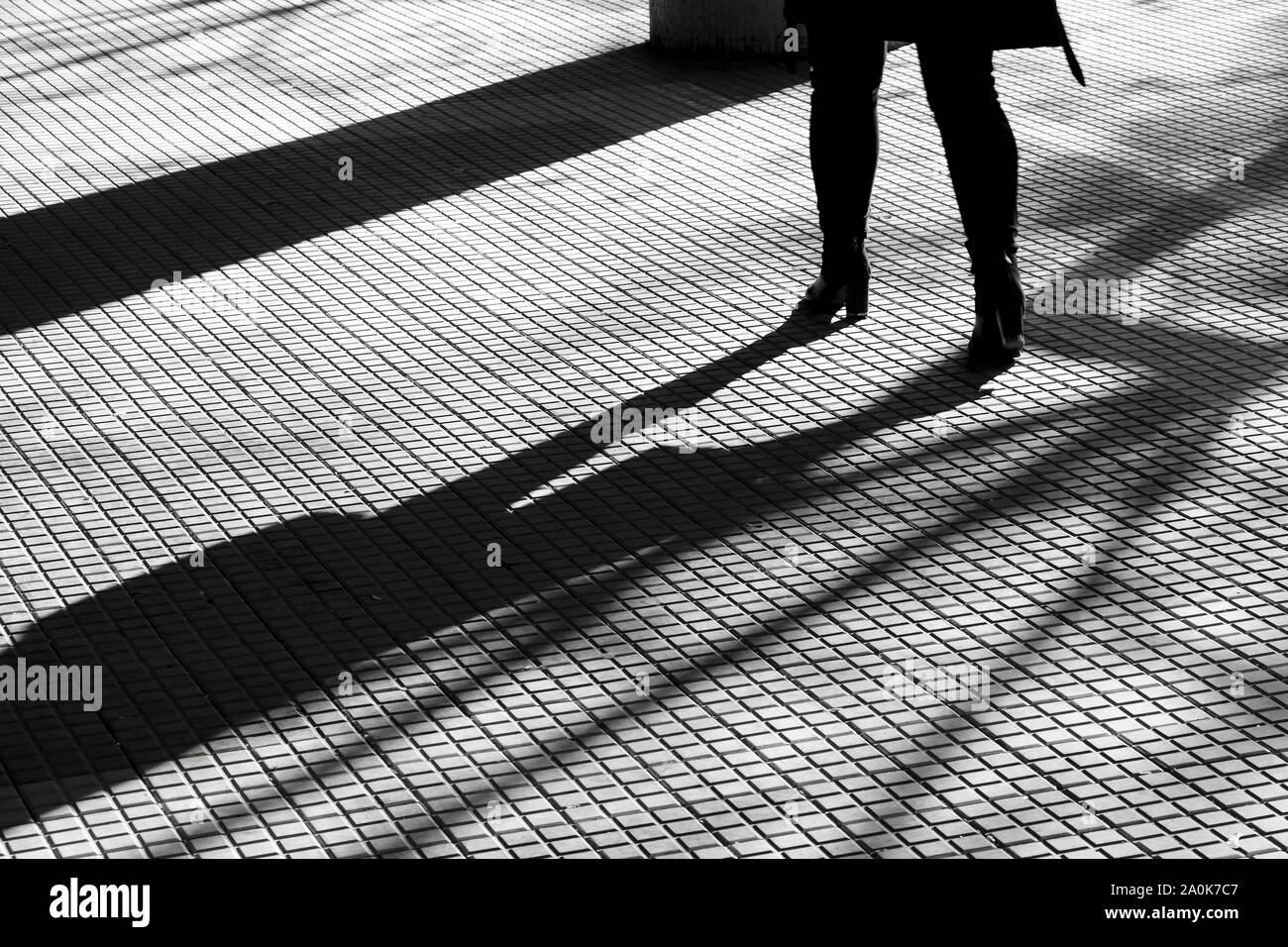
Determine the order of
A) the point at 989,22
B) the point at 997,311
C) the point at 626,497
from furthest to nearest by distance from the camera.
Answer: the point at 997,311 < the point at 989,22 < the point at 626,497

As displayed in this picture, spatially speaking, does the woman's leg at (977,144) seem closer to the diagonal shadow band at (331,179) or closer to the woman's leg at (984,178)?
the woman's leg at (984,178)

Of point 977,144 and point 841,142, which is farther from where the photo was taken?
point 841,142

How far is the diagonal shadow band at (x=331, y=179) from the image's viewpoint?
6.59 meters

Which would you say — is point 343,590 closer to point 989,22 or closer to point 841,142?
point 841,142

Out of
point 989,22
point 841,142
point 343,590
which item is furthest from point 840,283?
point 343,590

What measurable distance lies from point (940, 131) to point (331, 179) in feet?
9.28

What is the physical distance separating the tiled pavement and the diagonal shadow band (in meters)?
0.03

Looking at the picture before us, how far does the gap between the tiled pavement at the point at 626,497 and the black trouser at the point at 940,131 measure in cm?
37

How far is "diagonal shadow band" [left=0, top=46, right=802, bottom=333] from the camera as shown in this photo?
6586 millimetres

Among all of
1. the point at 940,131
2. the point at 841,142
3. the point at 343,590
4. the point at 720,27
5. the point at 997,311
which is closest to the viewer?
the point at 343,590

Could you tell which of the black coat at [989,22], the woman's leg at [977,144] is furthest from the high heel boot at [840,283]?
the black coat at [989,22]

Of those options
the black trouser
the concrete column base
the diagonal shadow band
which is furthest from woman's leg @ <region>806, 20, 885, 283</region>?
the concrete column base

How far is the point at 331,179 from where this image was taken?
24.8 feet
